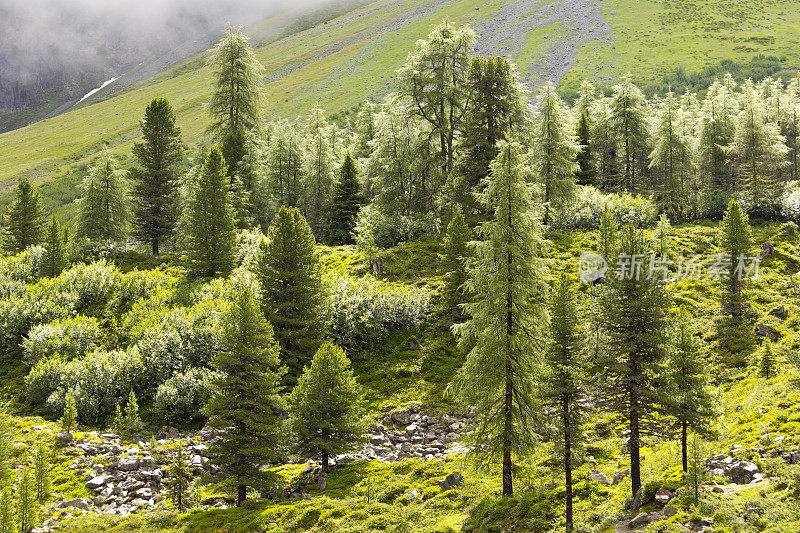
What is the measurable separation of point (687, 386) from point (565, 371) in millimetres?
6205

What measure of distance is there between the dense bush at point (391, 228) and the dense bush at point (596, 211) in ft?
41.1

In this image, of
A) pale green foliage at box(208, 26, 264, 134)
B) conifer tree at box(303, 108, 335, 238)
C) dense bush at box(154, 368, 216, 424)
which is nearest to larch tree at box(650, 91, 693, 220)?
conifer tree at box(303, 108, 335, 238)

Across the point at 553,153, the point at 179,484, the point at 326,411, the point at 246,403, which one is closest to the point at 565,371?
the point at 326,411

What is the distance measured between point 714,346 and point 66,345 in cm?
4375

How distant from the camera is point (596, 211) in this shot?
5022 cm

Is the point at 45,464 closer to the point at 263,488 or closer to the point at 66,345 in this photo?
the point at 263,488

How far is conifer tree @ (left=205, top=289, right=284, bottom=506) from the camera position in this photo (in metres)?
23.9

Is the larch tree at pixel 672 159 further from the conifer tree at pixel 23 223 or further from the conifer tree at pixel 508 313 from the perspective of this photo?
the conifer tree at pixel 23 223

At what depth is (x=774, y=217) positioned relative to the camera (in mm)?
50938

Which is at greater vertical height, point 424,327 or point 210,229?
point 210,229

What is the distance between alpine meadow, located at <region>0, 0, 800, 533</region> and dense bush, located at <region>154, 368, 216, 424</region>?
0.14m

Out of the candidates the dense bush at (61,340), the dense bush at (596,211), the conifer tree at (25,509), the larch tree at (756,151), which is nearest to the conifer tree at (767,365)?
the dense bush at (596,211)

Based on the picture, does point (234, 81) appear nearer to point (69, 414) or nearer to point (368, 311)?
point (368, 311)

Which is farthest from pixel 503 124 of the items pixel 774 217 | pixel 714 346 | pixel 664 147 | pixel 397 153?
pixel 774 217
